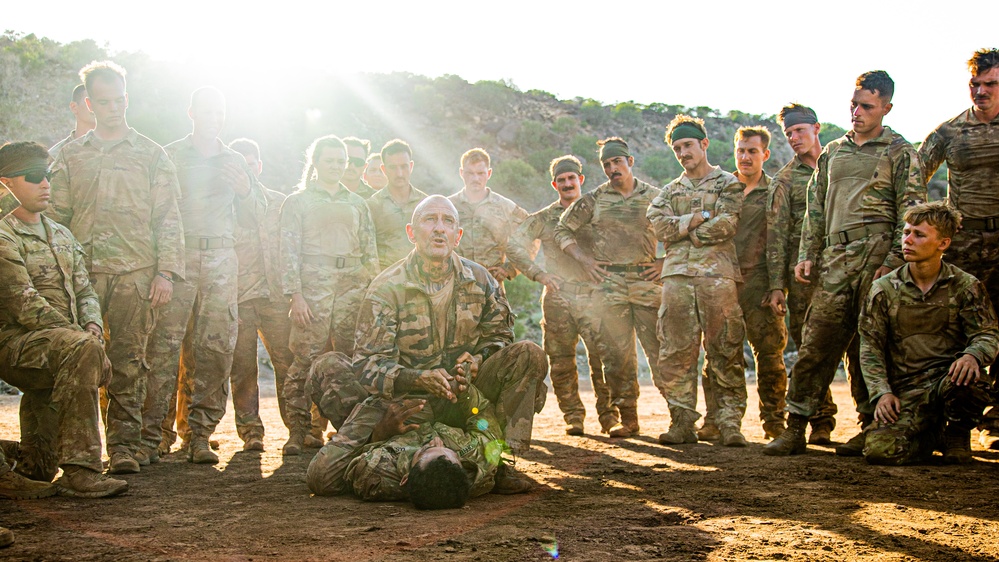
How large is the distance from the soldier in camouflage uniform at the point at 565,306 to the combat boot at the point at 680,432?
3.48ft

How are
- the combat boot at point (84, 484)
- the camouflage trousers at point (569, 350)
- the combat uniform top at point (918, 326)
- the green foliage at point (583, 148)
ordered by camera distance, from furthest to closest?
the green foliage at point (583, 148) < the camouflage trousers at point (569, 350) < the combat uniform top at point (918, 326) < the combat boot at point (84, 484)

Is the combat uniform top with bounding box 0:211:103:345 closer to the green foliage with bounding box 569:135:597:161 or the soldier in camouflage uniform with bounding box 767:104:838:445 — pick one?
the soldier in camouflage uniform with bounding box 767:104:838:445

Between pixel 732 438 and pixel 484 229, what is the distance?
327 centimetres

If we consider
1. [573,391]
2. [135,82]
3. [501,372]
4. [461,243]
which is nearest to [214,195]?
[461,243]

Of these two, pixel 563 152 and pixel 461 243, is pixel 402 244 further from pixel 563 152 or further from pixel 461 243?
pixel 563 152

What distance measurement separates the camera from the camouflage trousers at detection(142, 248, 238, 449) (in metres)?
6.94

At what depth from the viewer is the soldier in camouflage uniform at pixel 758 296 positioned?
820 cm

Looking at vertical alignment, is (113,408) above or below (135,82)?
below

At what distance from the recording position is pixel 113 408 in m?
6.49

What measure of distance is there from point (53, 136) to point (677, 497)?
26915mm

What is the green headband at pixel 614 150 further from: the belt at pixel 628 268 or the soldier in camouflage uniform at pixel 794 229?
the soldier in camouflage uniform at pixel 794 229

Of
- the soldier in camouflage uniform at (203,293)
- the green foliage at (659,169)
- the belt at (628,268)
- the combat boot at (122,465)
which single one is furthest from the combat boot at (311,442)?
the green foliage at (659,169)

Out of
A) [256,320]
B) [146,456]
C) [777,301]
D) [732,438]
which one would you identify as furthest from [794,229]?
[146,456]

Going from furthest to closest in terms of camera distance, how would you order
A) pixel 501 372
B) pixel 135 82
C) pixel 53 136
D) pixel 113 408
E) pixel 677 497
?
pixel 135 82 → pixel 53 136 → pixel 113 408 → pixel 501 372 → pixel 677 497
